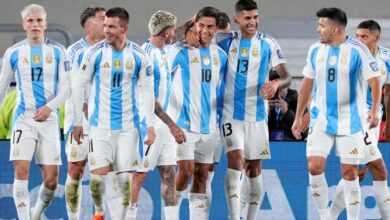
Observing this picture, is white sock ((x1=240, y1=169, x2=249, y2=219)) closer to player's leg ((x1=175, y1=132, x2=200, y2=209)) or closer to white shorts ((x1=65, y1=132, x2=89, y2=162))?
player's leg ((x1=175, y1=132, x2=200, y2=209))

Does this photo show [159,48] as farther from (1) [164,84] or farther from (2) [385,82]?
(2) [385,82]

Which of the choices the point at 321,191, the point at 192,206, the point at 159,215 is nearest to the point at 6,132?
the point at 159,215

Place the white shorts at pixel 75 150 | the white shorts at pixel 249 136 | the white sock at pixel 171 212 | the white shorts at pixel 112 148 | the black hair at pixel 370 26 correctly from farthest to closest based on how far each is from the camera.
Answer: the white shorts at pixel 75 150
the black hair at pixel 370 26
the white sock at pixel 171 212
the white shorts at pixel 249 136
the white shorts at pixel 112 148

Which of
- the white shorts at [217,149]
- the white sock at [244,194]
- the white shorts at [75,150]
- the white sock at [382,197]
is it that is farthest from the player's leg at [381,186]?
the white shorts at [75,150]

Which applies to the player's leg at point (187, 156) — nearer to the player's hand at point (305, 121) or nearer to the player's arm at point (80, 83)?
the player's arm at point (80, 83)

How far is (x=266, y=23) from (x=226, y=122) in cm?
586

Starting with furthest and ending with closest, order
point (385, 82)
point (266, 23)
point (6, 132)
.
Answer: point (266, 23) < point (6, 132) < point (385, 82)

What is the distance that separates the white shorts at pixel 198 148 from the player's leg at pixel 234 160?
126mm

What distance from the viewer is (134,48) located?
11883 millimetres

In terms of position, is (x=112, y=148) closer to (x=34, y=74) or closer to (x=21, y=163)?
(x=21, y=163)

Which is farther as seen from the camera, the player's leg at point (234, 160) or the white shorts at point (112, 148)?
the player's leg at point (234, 160)

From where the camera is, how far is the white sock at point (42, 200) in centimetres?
1271

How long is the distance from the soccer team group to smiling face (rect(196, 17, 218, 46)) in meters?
0.01

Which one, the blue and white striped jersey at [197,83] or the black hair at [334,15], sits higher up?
the black hair at [334,15]
